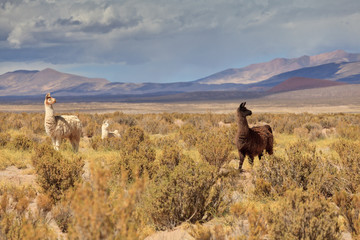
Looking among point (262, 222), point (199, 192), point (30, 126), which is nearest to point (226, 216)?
point (199, 192)

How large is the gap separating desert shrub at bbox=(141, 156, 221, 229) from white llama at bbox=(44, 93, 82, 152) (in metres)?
4.90

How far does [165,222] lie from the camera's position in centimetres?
438

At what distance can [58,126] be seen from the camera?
8.80 metres

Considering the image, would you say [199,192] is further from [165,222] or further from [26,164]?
[26,164]

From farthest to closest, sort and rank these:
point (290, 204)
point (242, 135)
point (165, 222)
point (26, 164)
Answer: point (26, 164) < point (242, 135) < point (165, 222) < point (290, 204)

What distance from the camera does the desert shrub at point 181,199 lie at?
14.3 ft

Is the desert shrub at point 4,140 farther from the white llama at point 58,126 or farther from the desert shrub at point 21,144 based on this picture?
the white llama at point 58,126

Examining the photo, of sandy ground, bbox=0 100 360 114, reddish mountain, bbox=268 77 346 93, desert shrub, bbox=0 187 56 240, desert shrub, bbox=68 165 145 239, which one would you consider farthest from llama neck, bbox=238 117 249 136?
reddish mountain, bbox=268 77 346 93

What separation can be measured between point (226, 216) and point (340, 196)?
5.24 feet

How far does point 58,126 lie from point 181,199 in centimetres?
549

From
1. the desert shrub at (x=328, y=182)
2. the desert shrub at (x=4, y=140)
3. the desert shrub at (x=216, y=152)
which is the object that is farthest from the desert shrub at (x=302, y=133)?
the desert shrub at (x=4, y=140)

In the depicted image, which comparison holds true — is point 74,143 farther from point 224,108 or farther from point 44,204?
point 224,108

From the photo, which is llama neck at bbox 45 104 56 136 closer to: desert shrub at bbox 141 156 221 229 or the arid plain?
desert shrub at bbox 141 156 221 229

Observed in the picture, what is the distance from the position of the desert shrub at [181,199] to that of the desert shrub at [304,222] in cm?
118
